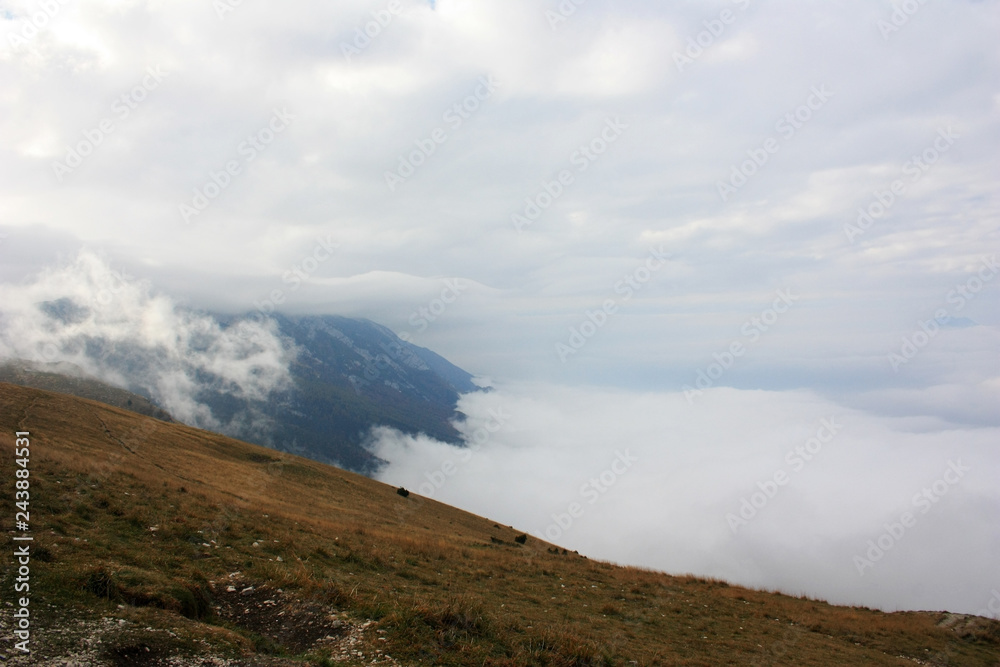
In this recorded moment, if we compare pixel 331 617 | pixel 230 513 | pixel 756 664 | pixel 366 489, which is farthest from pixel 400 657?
pixel 366 489

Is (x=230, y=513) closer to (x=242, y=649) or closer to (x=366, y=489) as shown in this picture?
(x=242, y=649)

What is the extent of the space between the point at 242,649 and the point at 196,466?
114ft

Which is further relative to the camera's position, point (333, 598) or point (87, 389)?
point (87, 389)

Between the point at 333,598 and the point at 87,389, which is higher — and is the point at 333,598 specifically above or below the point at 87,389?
above

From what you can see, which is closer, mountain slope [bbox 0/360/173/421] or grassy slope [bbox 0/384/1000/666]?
grassy slope [bbox 0/384/1000/666]

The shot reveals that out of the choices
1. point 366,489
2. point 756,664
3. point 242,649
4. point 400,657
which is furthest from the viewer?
point 366,489

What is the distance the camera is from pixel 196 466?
3831 cm

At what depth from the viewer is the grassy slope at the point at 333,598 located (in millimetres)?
10227

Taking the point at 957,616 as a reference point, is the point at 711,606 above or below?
below

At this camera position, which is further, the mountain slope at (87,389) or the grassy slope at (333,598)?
the mountain slope at (87,389)

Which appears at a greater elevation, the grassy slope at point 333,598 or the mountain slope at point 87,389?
the grassy slope at point 333,598

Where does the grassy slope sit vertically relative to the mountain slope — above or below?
above

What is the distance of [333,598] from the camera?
41.9ft

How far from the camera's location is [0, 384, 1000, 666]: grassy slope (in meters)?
10.2
